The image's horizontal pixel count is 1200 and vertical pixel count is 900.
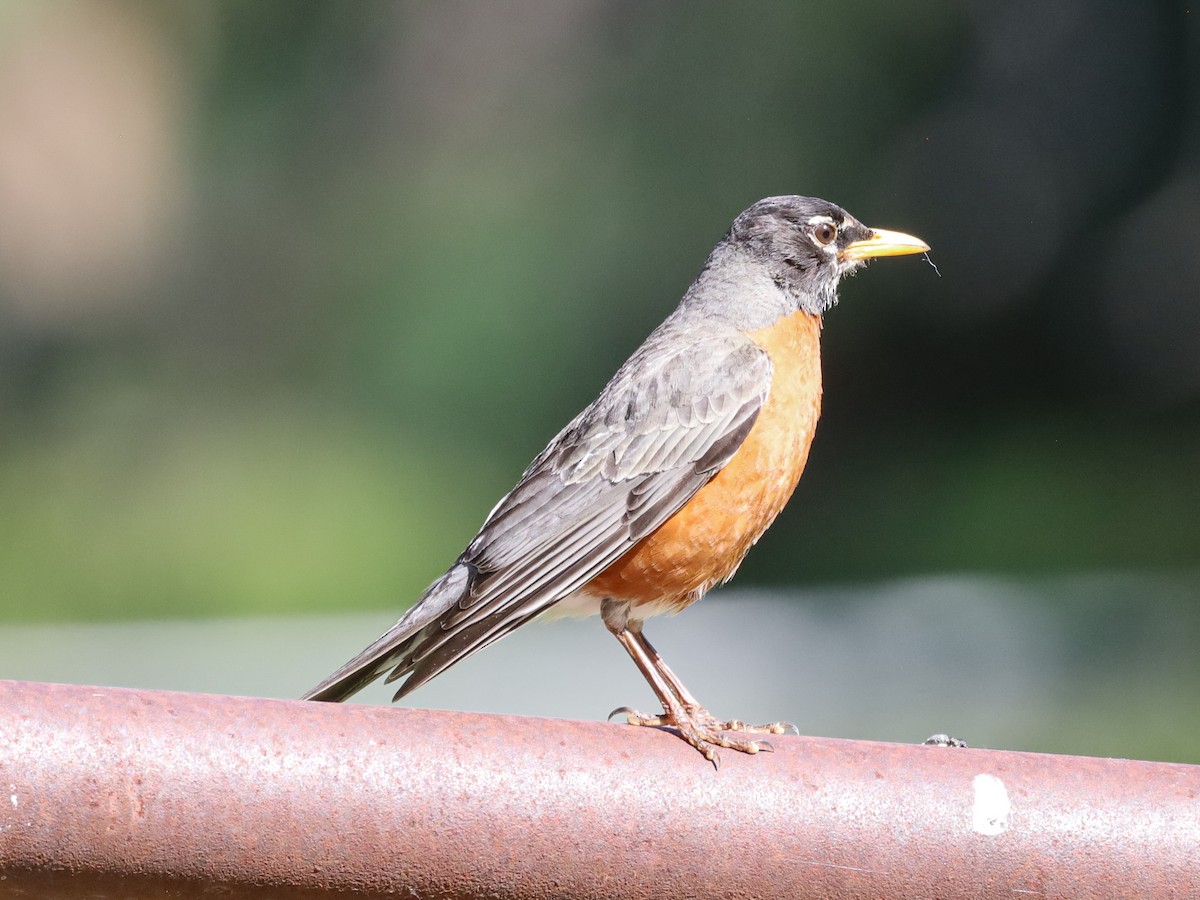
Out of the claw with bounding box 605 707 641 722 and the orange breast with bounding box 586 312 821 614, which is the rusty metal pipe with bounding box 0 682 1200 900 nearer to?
the claw with bounding box 605 707 641 722

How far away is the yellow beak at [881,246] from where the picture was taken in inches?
135

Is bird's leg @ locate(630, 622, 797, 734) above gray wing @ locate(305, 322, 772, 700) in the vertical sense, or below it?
below

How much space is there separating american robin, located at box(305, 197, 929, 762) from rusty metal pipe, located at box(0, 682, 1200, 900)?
63 cm

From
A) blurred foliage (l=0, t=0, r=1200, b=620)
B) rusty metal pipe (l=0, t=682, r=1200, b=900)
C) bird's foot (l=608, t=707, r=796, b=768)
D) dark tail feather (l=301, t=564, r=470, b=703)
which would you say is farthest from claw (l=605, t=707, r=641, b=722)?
blurred foliage (l=0, t=0, r=1200, b=620)

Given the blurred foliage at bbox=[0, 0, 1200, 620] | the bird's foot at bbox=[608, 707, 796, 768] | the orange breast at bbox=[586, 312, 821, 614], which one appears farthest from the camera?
the blurred foliage at bbox=[0, 0, 1200, 620]

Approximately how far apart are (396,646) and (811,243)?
5.07ft

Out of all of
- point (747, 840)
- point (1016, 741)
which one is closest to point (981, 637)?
point (1016, 741)

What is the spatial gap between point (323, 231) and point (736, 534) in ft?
29.4

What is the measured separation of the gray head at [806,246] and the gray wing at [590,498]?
1.07 feet

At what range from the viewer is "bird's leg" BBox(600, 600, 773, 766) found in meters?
1.85

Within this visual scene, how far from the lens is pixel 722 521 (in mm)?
2764

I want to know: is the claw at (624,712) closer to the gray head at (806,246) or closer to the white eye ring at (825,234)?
the gray head at (806,246)

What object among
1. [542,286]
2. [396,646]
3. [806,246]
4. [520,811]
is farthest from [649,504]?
[542,286]

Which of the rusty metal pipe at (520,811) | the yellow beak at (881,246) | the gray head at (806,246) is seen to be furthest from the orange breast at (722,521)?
the rusty metal pipe at (520,811)
